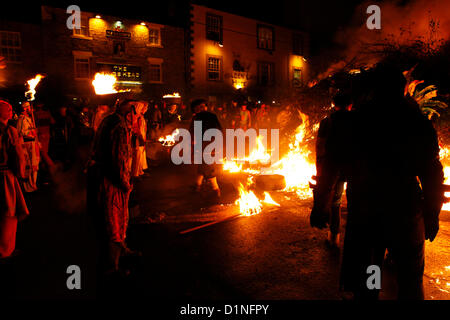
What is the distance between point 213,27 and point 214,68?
3.08 metres

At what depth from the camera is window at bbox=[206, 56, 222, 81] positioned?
2411 centimetres

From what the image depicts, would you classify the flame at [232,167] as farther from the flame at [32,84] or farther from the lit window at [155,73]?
the lit window at [155,73]

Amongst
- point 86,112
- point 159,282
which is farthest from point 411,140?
point 86,112

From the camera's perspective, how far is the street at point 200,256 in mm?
3314

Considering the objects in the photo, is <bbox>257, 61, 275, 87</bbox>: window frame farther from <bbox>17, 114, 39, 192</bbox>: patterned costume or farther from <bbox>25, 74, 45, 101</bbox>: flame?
<bbox>17, 114, 39, 192</bbox>: patterned costume

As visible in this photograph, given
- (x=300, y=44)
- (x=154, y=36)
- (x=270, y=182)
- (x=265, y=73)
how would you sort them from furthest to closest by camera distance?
(x=300, y=44), (x=265, y=73), (x=154, y=36), (x=270, y=182)

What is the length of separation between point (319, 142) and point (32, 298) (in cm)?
375

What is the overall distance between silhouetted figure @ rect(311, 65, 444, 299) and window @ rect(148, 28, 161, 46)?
2202 cm

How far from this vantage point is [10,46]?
61.3 ft

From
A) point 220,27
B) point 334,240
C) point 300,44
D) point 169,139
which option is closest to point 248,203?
point 334,240

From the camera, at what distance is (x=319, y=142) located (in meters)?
3.99

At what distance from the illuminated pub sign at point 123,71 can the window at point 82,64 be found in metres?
0.74

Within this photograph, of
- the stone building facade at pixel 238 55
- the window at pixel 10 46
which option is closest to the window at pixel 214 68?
the stone building facade at pixel 238 55

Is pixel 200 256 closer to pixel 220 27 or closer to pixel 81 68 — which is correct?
pixel 81 68
